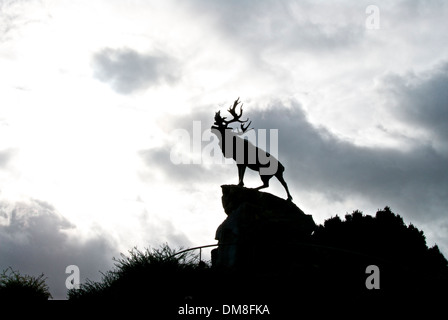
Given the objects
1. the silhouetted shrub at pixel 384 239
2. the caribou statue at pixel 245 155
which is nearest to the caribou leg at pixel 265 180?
the caribou statue at pixel 245 155

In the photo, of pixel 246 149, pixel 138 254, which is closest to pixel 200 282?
pixel 138 254

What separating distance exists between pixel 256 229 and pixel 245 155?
2.78 metres

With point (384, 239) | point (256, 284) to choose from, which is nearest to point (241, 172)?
point (256, 284)

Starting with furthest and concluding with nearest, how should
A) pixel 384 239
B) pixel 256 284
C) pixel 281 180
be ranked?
pixel 384 239, pixel 281 180, pixel 256 284

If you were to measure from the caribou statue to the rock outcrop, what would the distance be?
52 cm

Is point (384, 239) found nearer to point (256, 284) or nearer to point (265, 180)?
point (265, 180)

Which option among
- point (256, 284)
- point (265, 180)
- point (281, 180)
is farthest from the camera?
point (281, 180)

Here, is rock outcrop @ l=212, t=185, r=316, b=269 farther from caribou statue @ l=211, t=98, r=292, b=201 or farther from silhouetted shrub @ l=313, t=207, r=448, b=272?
silhouetted shrub @ l=313, t=207, r=448, b=272

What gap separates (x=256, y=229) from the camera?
15289mm

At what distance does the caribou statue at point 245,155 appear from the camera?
16844mm

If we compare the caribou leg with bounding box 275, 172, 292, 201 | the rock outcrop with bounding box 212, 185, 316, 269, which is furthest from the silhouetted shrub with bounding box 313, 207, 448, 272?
the rock outcrop with bounding box 212, 185, 316, 269

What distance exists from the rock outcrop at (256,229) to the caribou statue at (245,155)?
525 millimetres
